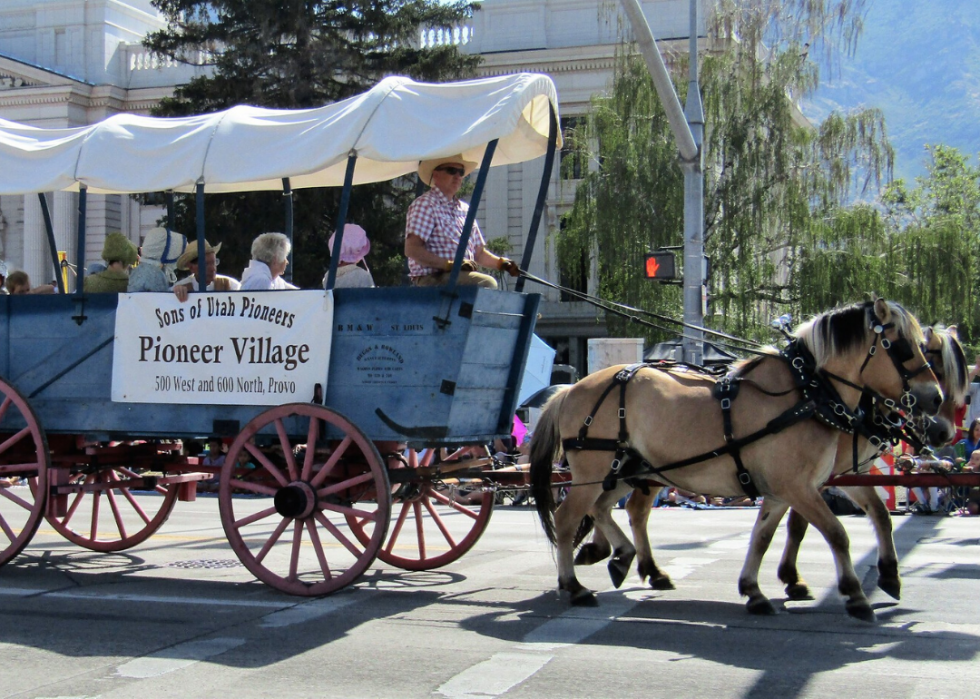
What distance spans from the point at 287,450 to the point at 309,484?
0.26m

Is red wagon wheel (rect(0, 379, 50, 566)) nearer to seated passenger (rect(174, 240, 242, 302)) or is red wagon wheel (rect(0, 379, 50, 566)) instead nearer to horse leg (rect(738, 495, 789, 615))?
seated passenger (rect(174, 240, 242, 302))

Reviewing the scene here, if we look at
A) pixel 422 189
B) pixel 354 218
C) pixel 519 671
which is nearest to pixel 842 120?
pixel 354 218

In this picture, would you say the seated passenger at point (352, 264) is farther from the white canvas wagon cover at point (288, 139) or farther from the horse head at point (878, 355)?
the horse head at point (878, 355)

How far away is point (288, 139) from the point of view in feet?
25.2

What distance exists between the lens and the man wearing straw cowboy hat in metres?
7.71

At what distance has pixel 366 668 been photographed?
226 inches

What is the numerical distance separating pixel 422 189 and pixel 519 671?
15.7 feet

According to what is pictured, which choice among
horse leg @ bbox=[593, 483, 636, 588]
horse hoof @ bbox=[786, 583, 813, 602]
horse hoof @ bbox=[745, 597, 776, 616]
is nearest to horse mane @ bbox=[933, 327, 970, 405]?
horse hoof @ bbox=[786, 583, 813, 602]

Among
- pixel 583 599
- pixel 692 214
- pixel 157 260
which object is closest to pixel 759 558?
pixel 583 599

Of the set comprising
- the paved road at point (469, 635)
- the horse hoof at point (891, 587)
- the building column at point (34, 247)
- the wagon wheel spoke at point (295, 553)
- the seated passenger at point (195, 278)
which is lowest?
the paved road at point (469, 635)

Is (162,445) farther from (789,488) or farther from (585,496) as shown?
(789,488)

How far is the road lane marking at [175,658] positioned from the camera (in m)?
5.66

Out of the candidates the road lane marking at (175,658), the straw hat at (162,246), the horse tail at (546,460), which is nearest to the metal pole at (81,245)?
the straw hat at (162,246)

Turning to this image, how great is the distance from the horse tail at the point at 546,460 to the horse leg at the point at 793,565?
1523 mm
